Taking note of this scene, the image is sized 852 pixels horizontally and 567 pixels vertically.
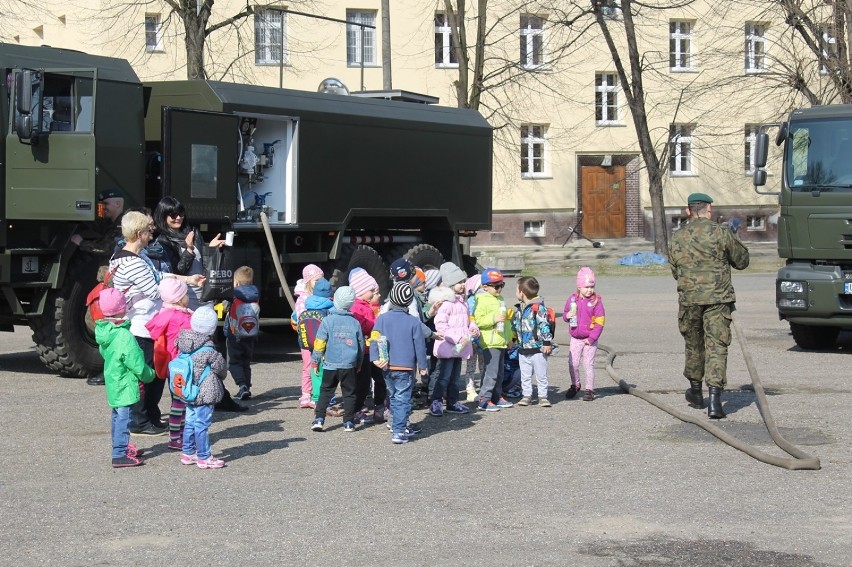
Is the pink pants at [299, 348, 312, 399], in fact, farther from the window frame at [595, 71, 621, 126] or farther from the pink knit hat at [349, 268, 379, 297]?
the window frame at [595, 71, 621, 126]

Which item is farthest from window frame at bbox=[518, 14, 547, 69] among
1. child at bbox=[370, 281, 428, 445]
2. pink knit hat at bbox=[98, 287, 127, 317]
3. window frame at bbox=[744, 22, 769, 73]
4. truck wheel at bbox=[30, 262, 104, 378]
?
pink knit hat at bbox=[98, 287, 127, 317]

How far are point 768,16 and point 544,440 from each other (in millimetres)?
36119

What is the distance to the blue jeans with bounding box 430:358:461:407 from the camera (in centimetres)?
1120

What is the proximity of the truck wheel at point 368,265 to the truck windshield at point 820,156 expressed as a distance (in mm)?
5277

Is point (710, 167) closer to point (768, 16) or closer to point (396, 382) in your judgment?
point (768, 16)

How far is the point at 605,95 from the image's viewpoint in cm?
4381

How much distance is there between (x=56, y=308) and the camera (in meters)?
13.6

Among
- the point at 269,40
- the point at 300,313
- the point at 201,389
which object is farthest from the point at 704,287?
the point at 269,40

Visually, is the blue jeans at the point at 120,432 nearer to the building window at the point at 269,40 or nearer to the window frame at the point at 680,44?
the building window at the point at 269,40

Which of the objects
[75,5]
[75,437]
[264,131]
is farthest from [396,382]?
[75,5]

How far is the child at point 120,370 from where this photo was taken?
29.5ft

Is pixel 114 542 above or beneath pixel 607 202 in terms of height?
beneath

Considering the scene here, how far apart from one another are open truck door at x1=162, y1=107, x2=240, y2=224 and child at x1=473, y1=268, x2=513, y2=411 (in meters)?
4.26

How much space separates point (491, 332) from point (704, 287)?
6.07 feet
